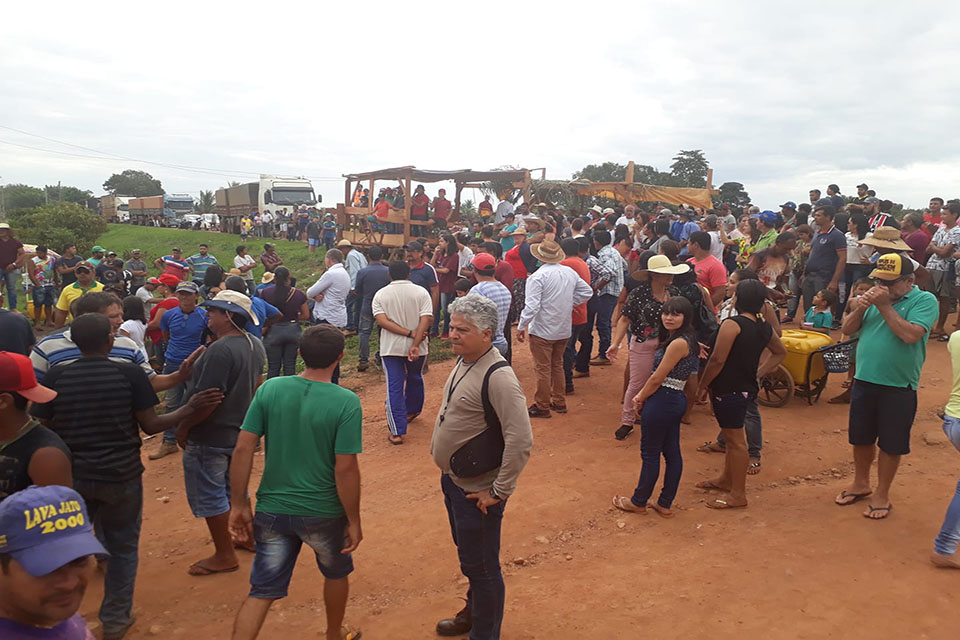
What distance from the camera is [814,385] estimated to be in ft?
23.7

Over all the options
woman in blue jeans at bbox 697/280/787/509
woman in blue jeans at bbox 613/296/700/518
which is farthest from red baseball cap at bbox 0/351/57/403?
woman in blue jeans at bbox 697/280/787/509

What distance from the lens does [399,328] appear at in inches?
254

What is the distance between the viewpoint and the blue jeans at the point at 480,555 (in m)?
3.09

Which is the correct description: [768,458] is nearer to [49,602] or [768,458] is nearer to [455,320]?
[455,320]

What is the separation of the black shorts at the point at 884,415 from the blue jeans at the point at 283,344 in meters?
5.69

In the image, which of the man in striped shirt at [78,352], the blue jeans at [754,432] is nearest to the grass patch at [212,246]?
the man in striped shirt at [78,352]

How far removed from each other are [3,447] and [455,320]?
2140 millimetres

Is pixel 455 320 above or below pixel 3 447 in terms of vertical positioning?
above

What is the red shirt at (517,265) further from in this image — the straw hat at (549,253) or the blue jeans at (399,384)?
the blue jeans at (399,384)

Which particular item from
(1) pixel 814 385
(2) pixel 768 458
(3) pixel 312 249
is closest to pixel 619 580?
(2) pixel 768 458

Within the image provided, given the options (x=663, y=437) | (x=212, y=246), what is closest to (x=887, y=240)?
(x=663, y=437)

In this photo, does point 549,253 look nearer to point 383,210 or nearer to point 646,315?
point 646,315

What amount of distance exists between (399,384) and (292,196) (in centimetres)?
2880

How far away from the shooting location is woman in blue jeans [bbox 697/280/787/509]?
4680mm
